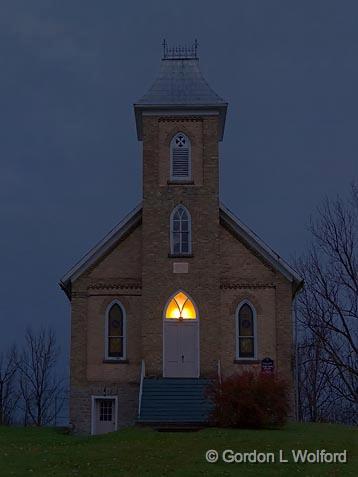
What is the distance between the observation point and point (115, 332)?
3319 centimetres

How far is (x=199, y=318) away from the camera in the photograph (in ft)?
107

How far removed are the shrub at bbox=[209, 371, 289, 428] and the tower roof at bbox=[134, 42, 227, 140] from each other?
1093cm

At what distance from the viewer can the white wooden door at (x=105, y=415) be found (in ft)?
106

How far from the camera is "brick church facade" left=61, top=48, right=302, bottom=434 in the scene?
3241 cm

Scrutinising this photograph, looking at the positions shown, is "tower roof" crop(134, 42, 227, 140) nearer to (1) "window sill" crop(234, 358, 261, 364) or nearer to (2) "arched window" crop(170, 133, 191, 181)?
(2) "arched window" crop(170, 133, 191, 181)

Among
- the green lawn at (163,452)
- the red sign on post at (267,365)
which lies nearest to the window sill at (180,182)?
the red sign on post at (267,365)

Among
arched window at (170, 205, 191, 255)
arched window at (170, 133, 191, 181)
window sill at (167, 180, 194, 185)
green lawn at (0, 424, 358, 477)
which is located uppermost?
arched window at (170, 133, 191, 181)

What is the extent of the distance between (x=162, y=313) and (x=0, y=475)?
1489 cm

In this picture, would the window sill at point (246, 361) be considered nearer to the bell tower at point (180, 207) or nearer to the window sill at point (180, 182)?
the bell tower at point (180, 207)

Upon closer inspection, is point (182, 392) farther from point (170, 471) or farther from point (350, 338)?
point (170, 471)

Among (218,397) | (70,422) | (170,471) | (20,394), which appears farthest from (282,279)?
(20,394)

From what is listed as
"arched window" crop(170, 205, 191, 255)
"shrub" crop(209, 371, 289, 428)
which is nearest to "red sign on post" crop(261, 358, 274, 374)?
"shrub" crop(209, 371, 289, 428)

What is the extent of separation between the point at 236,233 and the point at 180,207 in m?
2.28

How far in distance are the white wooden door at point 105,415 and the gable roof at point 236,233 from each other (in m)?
4.56
